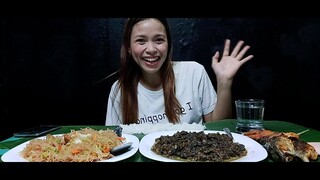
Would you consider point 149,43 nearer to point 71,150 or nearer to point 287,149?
point 71,150

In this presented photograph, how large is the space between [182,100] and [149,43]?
59cm

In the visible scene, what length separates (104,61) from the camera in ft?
10.9

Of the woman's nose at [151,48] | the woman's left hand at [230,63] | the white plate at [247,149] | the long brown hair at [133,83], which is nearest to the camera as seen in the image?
the white plate at [247,149]

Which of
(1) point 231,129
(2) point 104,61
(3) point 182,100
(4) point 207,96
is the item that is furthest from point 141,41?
(2) point 104,61

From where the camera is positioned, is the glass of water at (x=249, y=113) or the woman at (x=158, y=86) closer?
the glass of water at (x=249, y=113)

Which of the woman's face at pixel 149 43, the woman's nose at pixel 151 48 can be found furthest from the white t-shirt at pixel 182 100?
the woman's nose at pixel 151 48

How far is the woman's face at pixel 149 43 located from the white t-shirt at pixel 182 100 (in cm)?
34

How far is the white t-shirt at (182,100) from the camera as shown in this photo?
7.65 feet

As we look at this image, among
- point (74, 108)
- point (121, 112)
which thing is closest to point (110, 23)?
point (74, 108)

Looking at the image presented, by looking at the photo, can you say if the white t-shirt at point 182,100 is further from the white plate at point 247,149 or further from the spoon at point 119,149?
the spoon at point 119,149

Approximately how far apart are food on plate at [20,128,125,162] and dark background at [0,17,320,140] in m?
2.09

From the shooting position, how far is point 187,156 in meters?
1.10

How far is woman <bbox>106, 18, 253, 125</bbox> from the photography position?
2.11 metres

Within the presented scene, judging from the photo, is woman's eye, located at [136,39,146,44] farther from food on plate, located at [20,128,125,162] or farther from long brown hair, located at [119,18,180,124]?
food on plate, located at [20,128,125,162]
